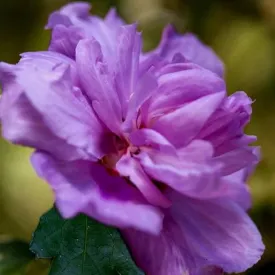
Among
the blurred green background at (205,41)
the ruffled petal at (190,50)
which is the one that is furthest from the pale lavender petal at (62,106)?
the blurred green background at (205,41)

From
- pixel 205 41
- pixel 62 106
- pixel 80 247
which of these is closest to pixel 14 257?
pixel 80 247

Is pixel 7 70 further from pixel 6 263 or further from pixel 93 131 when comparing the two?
pixel 6 263

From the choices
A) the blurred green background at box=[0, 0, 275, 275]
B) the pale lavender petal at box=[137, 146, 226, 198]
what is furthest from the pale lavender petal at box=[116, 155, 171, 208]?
the blurred green background at box=[0, 0, 275, 275]

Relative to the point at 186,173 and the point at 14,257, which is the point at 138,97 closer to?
the point at 186,173

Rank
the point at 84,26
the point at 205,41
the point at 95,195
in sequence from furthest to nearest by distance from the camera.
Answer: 1. the point at 205,41
2. the point at 84,26
3. the point at 95,195

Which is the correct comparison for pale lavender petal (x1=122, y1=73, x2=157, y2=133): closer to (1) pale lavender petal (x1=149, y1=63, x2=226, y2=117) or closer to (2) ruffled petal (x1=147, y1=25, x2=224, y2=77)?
(1) pale lavender petal (x1=149, y1=63, x2=226, y2=117)

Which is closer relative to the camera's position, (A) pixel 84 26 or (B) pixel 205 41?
(A) pixel 84 26
